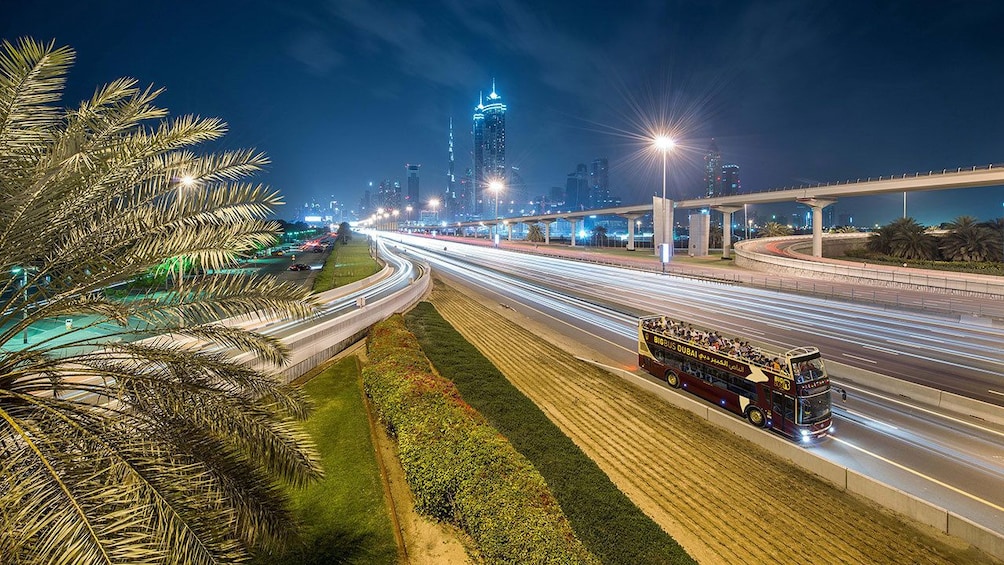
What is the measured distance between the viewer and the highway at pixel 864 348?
38.6 feet

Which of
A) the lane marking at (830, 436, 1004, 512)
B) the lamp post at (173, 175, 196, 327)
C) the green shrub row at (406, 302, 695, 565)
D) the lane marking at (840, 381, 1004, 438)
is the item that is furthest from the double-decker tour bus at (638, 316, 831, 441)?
the lamp post at (173, 175, 196, 327)

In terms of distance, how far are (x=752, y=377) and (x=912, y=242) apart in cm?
6214

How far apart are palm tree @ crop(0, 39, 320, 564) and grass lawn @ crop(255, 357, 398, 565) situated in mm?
2792

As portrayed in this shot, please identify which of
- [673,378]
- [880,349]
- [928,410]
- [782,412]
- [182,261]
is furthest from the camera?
[880,349]

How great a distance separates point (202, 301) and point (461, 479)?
19.1ft

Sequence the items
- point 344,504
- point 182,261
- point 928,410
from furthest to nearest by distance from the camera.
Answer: point 928,410, point 344,504, point 182,261

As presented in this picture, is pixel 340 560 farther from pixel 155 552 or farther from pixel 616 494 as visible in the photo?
pixel 616 494

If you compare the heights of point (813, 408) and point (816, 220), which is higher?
point (816, 220)

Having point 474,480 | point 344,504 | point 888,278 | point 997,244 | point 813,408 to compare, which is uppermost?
point 997,244

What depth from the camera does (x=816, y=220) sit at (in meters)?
60.0

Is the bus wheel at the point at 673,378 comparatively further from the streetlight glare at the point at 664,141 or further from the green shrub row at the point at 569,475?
the streetlight glare at the point at 664,141

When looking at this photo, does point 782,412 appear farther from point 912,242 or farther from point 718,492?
point 912,242

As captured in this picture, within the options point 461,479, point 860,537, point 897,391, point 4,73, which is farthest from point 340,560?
point 897,391

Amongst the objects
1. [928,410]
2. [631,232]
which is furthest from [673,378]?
[631,232]
